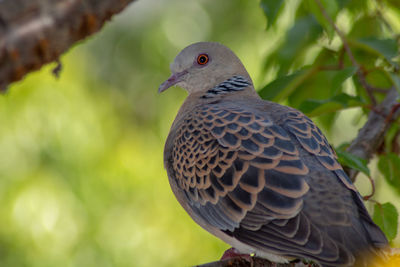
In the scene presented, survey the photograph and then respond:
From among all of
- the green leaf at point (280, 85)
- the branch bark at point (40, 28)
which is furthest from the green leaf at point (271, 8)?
the branch bark at point (40, 28)

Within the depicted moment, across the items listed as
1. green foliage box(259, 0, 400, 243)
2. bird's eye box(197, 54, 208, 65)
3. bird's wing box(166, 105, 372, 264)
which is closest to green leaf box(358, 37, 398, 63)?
green foliage box(259, 0, 400, 243)

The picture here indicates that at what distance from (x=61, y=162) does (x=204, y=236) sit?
59.7 inches

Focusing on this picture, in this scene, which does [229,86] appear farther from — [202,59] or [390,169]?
[390,169]

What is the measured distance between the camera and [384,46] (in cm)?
253

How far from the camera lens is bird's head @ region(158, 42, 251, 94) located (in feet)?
10.1

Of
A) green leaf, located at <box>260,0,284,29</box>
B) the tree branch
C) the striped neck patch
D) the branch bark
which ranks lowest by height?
the tree branch

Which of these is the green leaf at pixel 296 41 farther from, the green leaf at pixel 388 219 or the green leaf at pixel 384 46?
the green leaf at pixel 388 219

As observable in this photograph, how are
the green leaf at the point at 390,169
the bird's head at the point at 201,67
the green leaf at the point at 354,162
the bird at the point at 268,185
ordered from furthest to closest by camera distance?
the bird's head at the point at 201,67 < the green leaf at the point at 390,169 < the green leaf at the point at 354,162 < the bird at the point at 268,185

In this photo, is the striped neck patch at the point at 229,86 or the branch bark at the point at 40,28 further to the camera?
the striped neck patch at the point at 229,86

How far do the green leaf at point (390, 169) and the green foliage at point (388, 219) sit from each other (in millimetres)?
287

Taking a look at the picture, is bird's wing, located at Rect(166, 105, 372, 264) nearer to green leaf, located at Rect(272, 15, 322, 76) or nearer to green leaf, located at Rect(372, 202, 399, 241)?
green leaf, located at Rect(372, 202, 399, 241)

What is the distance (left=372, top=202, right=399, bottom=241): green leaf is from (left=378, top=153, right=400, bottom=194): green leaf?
0.29 m

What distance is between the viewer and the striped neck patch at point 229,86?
2.96 meters

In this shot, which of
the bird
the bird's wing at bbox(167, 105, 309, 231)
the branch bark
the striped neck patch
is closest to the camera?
the branch bark
